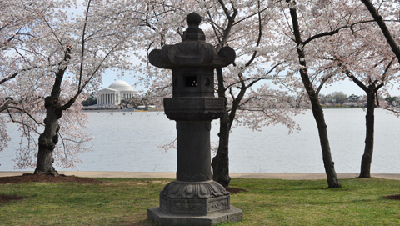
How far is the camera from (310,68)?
48.2 feet

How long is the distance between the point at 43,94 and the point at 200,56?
561 inches

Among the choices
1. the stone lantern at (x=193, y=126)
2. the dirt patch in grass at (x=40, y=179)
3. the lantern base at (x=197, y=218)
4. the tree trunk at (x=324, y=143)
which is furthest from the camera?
the dirt patch in grass at (x=40, y=179)

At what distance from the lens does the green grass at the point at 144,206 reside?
708cm

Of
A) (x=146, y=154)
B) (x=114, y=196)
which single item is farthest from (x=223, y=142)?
(x=146, y=154)

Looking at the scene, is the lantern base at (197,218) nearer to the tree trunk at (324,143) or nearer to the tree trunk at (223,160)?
the tree trunk at (223,160)

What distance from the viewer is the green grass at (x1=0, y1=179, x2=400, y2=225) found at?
7078 millimetres

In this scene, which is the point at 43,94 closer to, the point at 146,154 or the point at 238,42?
the point at 238,42

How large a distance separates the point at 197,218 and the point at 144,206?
2.50m

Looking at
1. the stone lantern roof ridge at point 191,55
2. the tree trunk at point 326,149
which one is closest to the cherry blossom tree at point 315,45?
the tree trunk at point 326,149

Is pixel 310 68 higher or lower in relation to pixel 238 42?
lower

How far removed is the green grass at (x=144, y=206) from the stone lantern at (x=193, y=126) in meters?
0.54

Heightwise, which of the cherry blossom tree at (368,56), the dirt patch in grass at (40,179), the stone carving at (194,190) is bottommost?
the dirt patch in grass at (40,179)

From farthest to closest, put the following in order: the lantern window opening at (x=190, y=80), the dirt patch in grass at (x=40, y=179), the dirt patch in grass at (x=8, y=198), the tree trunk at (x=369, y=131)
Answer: the tree trunk at (x=369, y=131)
the dirt patch in grass at (x=40, y=179)
the dirt patch in grass at (x=8, y=198)
the lantern window opening at (x=190, y=80)

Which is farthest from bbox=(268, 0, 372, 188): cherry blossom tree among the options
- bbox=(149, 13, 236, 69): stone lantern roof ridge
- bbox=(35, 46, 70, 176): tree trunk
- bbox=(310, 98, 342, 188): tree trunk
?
bbox=(35, 46, 70, 176): tree trunk
